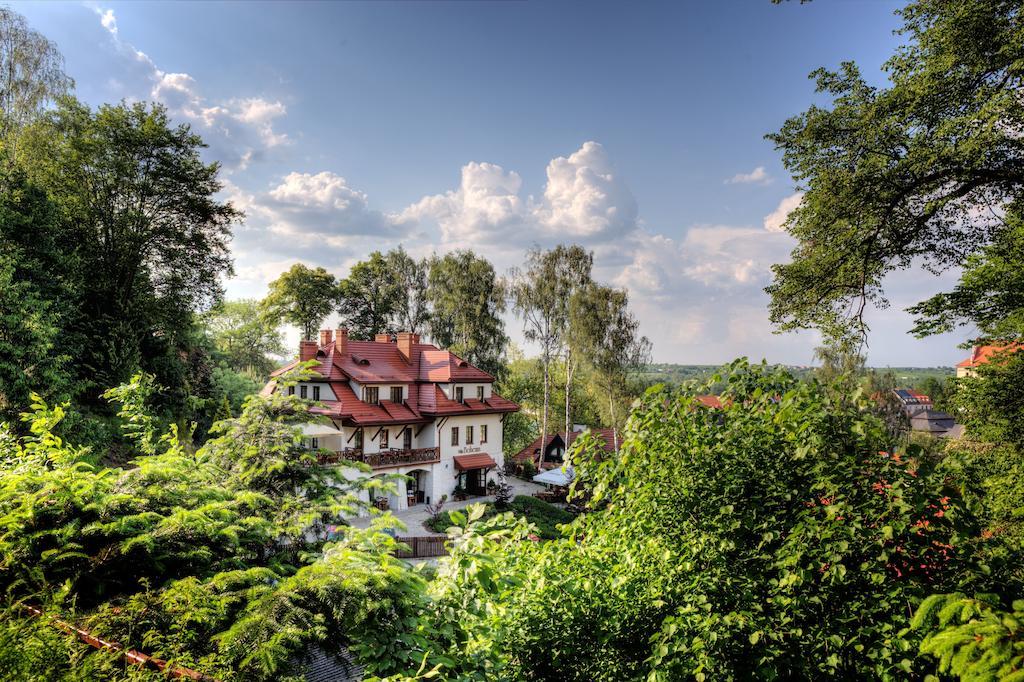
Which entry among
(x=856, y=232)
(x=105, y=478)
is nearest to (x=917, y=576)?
(x=105, y=478)

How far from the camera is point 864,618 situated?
10.8 ft

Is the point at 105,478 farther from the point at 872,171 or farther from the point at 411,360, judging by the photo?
the point at 411,360

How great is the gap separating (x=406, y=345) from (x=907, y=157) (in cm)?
2289

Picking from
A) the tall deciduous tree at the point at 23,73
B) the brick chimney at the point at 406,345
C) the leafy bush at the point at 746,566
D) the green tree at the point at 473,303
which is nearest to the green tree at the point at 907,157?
the leafy bush at the point at 746,566

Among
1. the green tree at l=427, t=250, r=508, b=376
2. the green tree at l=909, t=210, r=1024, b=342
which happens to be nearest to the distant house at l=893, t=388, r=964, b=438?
the green tree at l=427, t=250, r=508, b=376

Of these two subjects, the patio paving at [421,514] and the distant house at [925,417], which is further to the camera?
the distant house at [925,417]

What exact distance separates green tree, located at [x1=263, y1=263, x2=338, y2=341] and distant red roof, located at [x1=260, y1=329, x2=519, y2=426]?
385 inches

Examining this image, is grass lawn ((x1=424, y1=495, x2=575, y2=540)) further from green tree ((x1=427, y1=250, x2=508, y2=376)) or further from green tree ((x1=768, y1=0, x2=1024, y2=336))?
green tree ((x1=768, y1=0, x2=1024, y2=336))

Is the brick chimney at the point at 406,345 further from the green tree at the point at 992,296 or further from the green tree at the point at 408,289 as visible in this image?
the green tree at the point at 992,296

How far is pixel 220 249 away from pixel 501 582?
81.0ft

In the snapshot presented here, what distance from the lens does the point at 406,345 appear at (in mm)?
26938

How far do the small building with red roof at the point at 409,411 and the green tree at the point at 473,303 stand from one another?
5.47m

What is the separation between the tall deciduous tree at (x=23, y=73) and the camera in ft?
70.6

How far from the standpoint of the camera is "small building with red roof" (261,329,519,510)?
22438mm
